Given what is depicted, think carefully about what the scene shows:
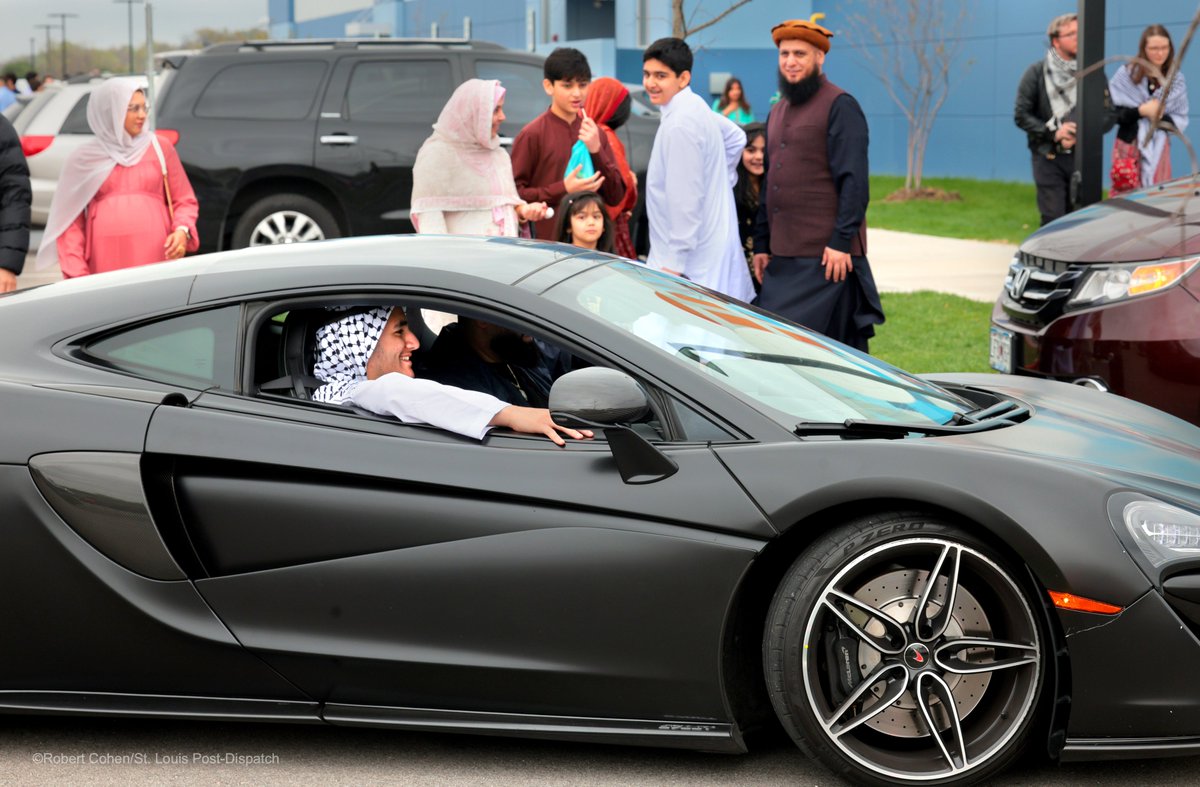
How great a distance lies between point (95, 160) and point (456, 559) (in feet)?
14.3

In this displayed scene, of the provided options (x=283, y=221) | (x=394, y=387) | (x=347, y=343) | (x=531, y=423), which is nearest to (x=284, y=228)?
(x=283, y=221)

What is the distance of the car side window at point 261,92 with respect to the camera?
11.9 m

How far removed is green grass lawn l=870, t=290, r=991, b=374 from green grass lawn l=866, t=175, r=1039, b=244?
5.59 metres

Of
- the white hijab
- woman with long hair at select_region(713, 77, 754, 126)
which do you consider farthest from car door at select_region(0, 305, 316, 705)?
woman with long hair at select_region(713, 77, 754, 126)

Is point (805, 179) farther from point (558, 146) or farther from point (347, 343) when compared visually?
point (347, 343)

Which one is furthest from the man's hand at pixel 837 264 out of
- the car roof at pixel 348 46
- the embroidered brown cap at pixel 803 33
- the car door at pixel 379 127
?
the car roof at pixel 348 46

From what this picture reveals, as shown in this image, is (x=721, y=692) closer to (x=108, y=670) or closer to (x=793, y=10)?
(x=108, y=670)

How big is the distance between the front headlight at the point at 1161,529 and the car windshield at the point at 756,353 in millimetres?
653

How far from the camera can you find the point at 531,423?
12.0ft

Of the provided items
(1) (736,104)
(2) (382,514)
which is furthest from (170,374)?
(1) (736,104)

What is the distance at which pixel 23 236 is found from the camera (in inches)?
275

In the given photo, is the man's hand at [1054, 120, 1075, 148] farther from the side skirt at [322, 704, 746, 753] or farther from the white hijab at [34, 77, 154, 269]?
the side skirt at [322, 704, 746, 753]

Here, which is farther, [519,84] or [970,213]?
[970,213]

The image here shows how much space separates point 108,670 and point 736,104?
13185 millimetres
